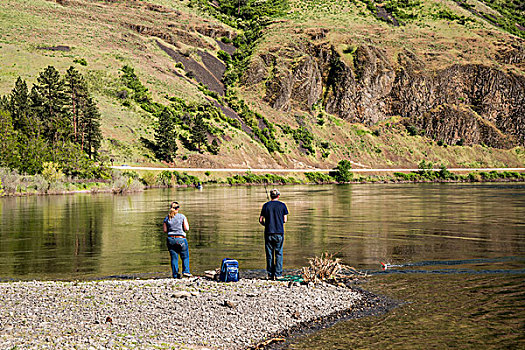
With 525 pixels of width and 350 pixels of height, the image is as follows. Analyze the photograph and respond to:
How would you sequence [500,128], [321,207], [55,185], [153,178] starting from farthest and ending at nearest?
[500,128] < [153,178] < [55,185] < [321,207]

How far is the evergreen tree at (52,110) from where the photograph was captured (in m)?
78.0

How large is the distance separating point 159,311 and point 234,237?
49.4ft

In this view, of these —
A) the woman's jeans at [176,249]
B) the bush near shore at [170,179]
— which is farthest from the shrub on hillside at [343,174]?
the woman's jeans at [176,249]

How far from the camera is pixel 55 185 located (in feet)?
219

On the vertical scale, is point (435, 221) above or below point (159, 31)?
below

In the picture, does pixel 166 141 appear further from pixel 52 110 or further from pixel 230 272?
pixel 230 272

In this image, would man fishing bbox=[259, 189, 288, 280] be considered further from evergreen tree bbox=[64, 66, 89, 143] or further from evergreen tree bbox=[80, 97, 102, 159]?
evergreen tree bbox=[64, 66, 89, 143]

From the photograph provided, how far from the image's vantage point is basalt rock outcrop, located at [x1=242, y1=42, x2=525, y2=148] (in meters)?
145

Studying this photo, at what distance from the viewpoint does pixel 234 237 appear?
27.0m

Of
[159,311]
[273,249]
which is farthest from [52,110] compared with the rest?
[159,311]

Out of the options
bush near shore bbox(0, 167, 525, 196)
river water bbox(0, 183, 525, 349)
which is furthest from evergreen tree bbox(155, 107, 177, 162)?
river water bbox(0, 183, 525, 349)

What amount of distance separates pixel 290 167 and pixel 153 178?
4035cm

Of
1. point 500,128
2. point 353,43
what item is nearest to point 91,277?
point 353,43

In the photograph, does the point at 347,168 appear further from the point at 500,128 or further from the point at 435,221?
the point at 435,221
